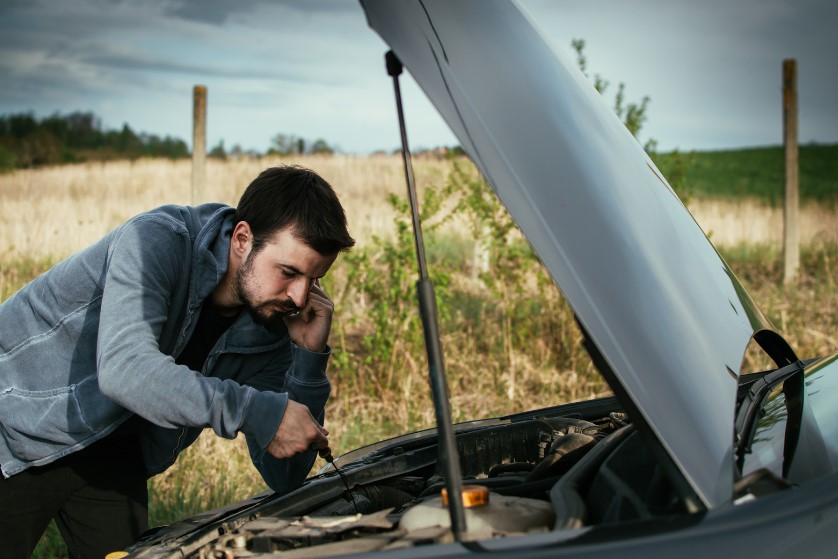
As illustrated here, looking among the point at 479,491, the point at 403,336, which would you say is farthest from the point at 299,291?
the point at 403,336

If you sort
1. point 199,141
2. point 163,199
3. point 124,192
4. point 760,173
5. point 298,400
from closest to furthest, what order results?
point 298,400 < point 199,141 < point 163,199 < point 124,192 < point 760,173

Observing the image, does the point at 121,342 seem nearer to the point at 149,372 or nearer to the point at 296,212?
the point at 149,372

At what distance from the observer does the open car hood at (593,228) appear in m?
1.47

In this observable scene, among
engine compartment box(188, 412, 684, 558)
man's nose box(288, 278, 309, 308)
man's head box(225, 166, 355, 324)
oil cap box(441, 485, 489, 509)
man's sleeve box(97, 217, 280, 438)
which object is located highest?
man's head box(225, 166, 355, 324)

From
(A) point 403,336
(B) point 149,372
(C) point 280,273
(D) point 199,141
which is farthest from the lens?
(D) point 199,141

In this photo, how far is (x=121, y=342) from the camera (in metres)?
2.13

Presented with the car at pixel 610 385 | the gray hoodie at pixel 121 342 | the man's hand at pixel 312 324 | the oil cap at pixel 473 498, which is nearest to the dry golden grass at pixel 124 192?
the man's hand at pixel 312 324

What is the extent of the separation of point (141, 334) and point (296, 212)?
635 millimetres

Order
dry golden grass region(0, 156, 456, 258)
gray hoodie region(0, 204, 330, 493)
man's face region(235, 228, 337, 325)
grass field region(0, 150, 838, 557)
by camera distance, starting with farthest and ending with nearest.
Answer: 1. dry golden grass region(0, 156, 456, 258)
2. grass field region(0, 150, 838, 557)
3. man's face region(235, 228, 337, 325)
4. gray hoodie region(0, 204, 330, 493)

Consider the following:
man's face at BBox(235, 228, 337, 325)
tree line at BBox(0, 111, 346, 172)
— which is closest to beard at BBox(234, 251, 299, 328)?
man's face at BBox(235, 228, 337, 325)

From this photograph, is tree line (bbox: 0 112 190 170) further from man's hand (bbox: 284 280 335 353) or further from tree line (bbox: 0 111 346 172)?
man's hand (bbox: 284 280 335 353)

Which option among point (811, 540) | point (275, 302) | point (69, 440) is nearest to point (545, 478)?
point (811, 540)

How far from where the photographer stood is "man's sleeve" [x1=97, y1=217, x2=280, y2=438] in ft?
6.63

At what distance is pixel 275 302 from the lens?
8.54 feet
